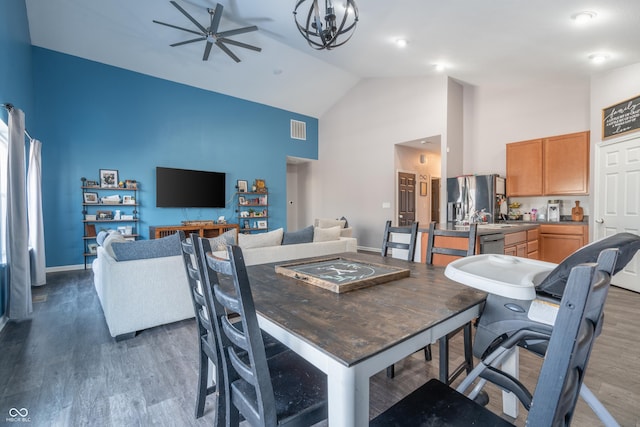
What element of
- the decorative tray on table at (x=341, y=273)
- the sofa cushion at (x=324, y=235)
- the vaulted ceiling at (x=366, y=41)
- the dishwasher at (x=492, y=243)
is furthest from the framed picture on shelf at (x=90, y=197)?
the dishwasher at (x=492, y=243)

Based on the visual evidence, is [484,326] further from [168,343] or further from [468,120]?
[468,120]

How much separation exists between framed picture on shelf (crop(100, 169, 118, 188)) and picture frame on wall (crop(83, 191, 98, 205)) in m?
0.22

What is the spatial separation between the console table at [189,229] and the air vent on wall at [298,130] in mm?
2998

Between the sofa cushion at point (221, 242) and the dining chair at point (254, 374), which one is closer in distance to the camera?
the dining chair at point (254, 374)

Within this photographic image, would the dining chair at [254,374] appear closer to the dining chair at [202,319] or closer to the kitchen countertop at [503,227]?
the dining chair at [202,319]

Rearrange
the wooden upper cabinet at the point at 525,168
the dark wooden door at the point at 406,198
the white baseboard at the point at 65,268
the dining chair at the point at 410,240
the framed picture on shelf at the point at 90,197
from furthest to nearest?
the dark wooden door at the point at 406,198 → the framed picture on shelf at the point at 90,197 → the white baseboard at the point at 65,268 → the wooden upper cabinet at the point at 525,168 → the dining chair at the point at 410,240

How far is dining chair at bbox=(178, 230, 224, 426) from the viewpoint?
1.20 meters

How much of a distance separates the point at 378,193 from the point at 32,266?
612 centimetres

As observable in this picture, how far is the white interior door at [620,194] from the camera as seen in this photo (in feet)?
11.6

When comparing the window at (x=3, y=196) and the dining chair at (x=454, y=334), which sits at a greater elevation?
the window at (x=3, y=196)

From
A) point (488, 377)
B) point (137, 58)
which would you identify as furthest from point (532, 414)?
point (137, 58)

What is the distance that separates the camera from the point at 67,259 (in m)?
5.13

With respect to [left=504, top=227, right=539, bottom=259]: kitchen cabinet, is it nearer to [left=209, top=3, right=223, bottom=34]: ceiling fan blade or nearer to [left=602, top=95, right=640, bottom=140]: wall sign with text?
[left=602, top=95, right=640, bottom=140]: wall sign with text

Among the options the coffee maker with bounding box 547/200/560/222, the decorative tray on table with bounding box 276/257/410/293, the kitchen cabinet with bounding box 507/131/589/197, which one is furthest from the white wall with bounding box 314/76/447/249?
the decorative tray on table with bounding box 276/257/410/293
